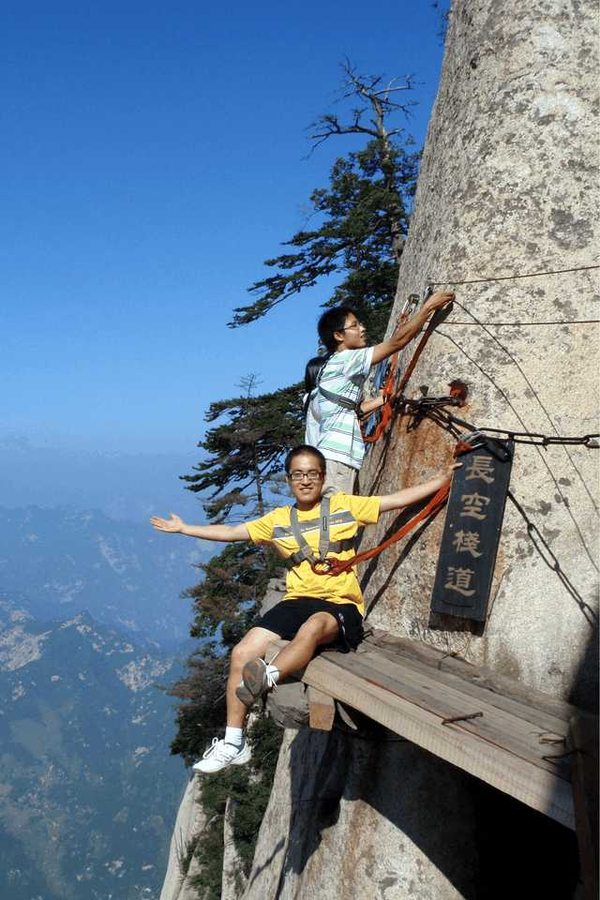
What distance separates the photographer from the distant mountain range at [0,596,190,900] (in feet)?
371

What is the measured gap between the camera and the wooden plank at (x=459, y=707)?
3.52 meters

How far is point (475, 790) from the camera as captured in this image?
523 centimetres

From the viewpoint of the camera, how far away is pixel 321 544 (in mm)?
5016

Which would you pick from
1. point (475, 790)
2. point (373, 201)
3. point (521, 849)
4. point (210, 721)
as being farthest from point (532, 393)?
point (210, 721)

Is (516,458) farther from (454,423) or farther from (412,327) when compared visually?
(412,327)

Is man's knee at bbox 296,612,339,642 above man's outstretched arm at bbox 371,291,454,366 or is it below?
below

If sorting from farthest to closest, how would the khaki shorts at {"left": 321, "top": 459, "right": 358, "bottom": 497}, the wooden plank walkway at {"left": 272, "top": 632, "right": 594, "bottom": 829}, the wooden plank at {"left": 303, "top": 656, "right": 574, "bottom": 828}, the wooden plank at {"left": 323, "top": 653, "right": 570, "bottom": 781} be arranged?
the khaki shorts at {"left": 321, "top": 459, "right": 358, "bottom": 497} → the wooden plank at {"left": 323, "top": 653, "right": 570, "bottom": 781} → the wooden plank walkway at {"left": 272, "top": 632, "right": 594, "bottom": 829} → the wooden plank at {"left": 303, "top": 656, "right": 574, "bottom": 828}

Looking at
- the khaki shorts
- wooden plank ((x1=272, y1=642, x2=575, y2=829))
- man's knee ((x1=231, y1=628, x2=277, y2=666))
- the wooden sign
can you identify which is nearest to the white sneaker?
man's knee ((x1=231, y1=628, x2=277, y2=666))

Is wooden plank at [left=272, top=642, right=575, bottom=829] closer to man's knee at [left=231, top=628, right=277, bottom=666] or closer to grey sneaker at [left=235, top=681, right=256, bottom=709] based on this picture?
man's knee at [left=231, top=628, right=277, bottom=666]

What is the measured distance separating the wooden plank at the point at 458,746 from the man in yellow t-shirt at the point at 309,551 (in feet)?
1.31

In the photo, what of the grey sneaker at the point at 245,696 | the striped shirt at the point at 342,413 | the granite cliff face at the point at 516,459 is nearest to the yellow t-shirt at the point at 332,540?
the granite cliff face at the point at 516,459

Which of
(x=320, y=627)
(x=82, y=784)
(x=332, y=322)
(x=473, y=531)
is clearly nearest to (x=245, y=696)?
(x=320, y=627)

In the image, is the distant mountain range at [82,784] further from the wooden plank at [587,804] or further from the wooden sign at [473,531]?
the wooden plank at [587,804]

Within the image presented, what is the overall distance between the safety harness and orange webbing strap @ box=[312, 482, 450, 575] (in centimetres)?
5
